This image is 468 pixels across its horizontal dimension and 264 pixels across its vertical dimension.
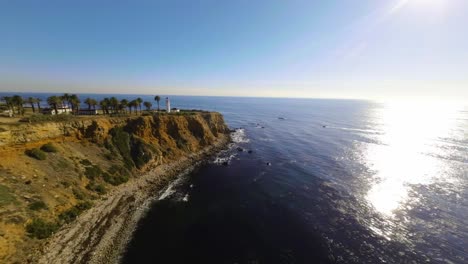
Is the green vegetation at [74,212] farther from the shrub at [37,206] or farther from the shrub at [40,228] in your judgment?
the shrub at [37,206]

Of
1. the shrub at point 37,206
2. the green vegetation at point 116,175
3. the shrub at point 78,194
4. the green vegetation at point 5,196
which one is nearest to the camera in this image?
the green vegetation at point 5,196

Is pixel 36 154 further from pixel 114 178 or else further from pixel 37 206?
pixel 114 178

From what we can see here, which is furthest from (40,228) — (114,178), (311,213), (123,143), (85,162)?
(311,213)

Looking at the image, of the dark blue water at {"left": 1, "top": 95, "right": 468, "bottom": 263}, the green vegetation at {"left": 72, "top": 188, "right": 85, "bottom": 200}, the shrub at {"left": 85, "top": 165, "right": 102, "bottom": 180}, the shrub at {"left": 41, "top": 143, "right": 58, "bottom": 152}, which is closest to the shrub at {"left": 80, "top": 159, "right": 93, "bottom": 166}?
the shrub at {"left": 85, "top": 165, "right": 102, "bottom": 180}

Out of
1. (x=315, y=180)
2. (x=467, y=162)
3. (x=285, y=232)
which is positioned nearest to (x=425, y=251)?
(x=285, y=232)

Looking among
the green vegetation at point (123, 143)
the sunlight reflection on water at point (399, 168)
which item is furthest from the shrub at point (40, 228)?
the sunlight reflection on water at point (399, 168)

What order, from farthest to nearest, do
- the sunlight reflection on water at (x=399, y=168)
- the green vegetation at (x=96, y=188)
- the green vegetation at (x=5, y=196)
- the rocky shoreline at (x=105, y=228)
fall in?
the sunlight reflection on water at (x=399, y=168) < the green vegetation at (x=96, y=188) < the green vegetation at (x=5, y=196) < the rocky shoreline at (x=105, y=228)
